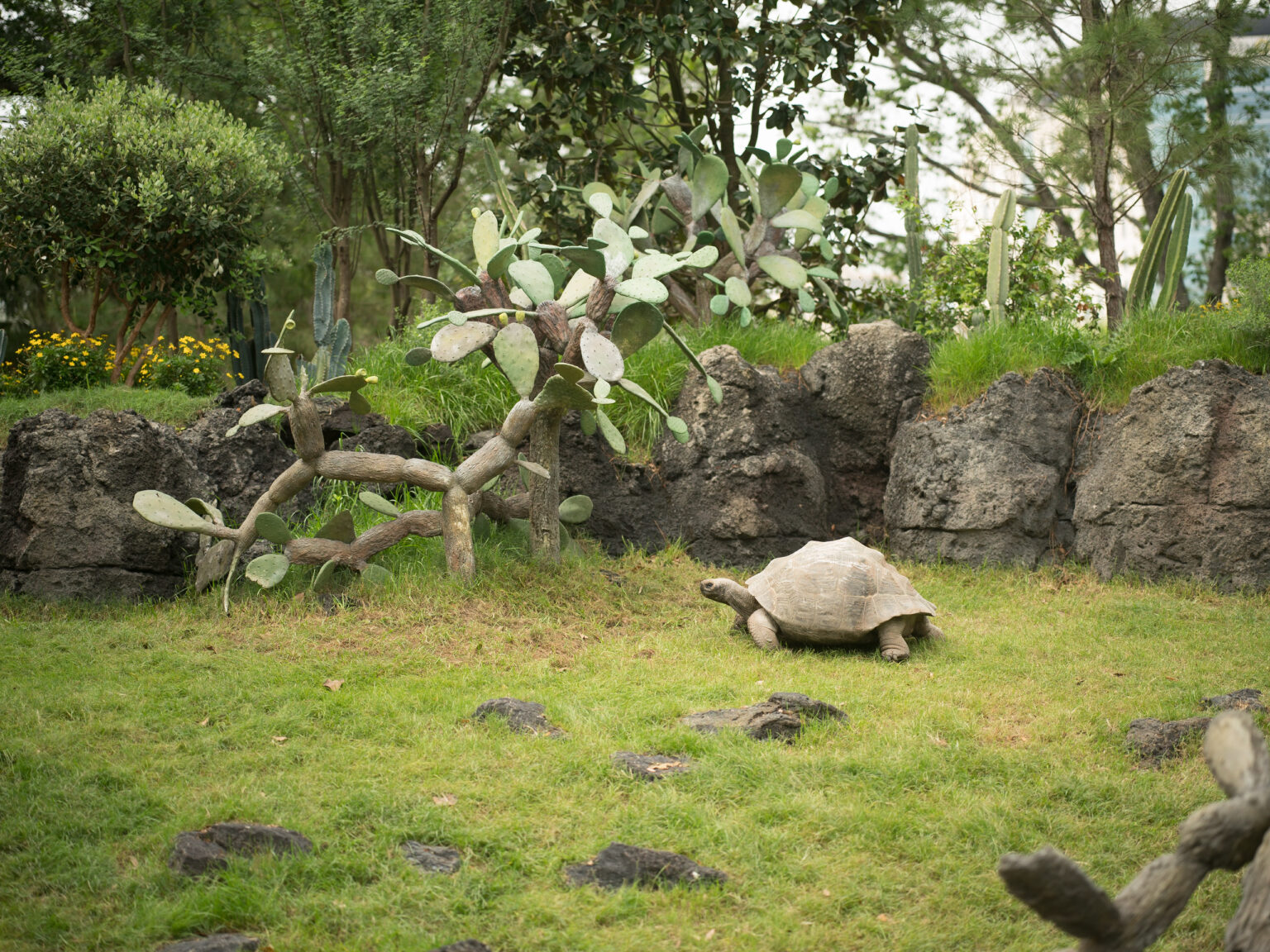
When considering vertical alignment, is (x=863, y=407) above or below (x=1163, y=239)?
below

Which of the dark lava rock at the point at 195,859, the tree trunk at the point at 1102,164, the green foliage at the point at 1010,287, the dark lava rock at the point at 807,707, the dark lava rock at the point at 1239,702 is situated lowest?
the dark lava rock at the point at 195,859

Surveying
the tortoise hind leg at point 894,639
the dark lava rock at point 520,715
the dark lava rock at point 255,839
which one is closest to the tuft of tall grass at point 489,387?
the tortoise hind leg at point 894,639

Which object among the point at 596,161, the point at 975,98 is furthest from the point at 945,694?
the point at 975,98

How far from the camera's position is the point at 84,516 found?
591 cm

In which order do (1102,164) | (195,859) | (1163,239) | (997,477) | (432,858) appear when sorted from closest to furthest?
(195,859), (432,858), (997,477), (1163,239), (1102,164)

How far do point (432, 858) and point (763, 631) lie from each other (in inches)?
108

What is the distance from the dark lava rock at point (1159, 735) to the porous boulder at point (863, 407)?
159 inches

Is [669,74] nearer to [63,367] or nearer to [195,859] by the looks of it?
[63,367]

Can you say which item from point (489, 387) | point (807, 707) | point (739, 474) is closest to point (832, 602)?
point (807, 707)

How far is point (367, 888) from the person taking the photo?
3.04m

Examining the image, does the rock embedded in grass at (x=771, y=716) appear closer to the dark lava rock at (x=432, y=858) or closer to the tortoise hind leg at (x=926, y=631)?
the dark lava rock at (x=432, y=858)

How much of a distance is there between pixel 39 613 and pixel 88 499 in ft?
2.19

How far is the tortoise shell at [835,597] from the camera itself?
538 cm

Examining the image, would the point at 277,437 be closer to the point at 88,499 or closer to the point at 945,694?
the point at 88,499
